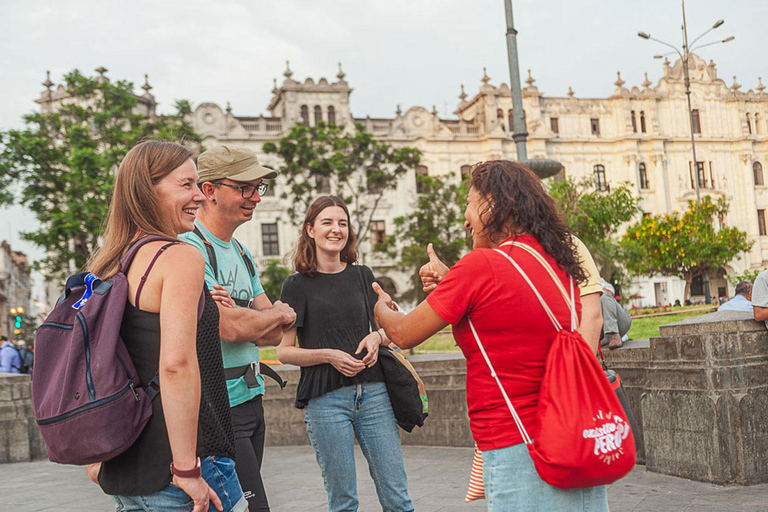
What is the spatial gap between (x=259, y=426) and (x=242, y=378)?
0.28 meters

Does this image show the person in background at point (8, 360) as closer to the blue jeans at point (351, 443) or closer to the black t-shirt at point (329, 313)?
the black t-shirt at point (329, 313)

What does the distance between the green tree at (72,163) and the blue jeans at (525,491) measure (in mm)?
26805

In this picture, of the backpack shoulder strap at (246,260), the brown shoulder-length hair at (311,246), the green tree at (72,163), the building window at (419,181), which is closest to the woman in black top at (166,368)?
the backpack shoulder strap at (246,260)

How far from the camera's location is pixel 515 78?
34.6ft

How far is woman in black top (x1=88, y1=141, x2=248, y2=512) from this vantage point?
219 centimetres

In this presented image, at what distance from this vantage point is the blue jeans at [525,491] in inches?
96.7

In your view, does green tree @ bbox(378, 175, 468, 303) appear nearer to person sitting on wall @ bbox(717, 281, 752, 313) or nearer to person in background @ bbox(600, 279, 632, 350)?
person sitting on wall @ bbox(717, 281, 752, 313)

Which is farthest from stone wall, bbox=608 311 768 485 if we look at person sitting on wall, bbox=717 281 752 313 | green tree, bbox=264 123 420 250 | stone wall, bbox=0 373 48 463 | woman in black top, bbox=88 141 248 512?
green tree, bbox=264 123 420 250

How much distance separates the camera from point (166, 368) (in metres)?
2.17

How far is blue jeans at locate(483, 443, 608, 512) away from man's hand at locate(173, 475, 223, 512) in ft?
3.03

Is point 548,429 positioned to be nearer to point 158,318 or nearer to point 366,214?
point 158,318

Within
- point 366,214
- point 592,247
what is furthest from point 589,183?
point 366,214

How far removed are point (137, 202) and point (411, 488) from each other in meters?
4.66

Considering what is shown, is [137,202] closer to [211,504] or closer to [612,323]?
[211,504]
